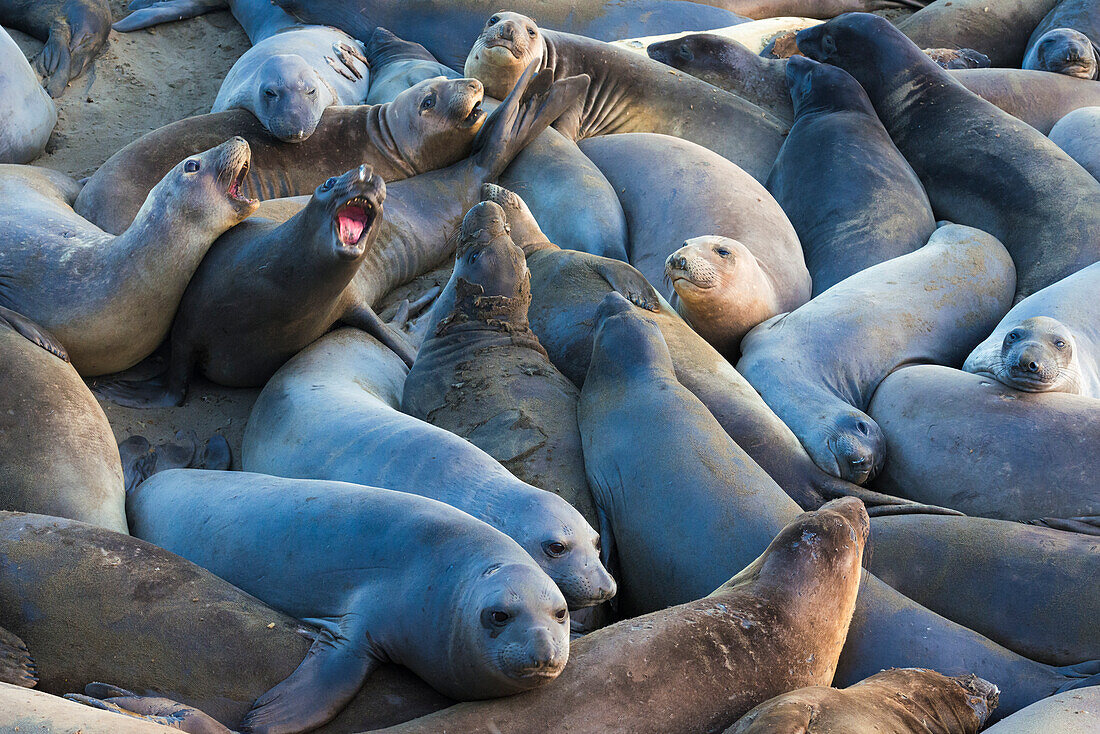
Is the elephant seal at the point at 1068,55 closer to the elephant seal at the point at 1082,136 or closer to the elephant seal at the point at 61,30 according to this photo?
the elephant seal at the point at 1082,136

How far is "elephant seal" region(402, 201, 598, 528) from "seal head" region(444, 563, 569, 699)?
0.91 meters

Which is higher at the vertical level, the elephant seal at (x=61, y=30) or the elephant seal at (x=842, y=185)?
the elephant seal at (x=61, y=30)

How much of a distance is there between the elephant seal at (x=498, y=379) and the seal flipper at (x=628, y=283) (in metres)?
0.37

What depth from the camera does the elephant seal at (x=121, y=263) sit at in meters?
4.20

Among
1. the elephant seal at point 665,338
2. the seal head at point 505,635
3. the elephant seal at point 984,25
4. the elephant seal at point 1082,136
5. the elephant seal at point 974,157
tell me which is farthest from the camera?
the elephant seal at point 984,25

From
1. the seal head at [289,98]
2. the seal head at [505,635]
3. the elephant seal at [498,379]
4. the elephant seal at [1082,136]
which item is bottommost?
the elephant seal at [498,379]

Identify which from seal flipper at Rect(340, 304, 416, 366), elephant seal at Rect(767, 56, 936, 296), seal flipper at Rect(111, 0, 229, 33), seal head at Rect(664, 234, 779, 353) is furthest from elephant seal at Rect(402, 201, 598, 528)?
seal flipper at Rect(111, 0, 229, 33)

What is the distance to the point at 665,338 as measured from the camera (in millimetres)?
4344

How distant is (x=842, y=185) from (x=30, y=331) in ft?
12.8

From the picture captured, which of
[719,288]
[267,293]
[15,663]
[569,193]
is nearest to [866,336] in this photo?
[719,288]

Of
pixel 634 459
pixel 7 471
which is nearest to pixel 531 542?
pixel 634 459

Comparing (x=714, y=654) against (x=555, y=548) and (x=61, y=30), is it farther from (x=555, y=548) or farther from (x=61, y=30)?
(x=61, y=30)

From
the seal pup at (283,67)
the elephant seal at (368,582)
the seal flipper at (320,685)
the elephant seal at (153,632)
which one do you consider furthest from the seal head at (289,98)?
the seal flipper at (320,685)

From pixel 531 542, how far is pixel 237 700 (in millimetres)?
926
